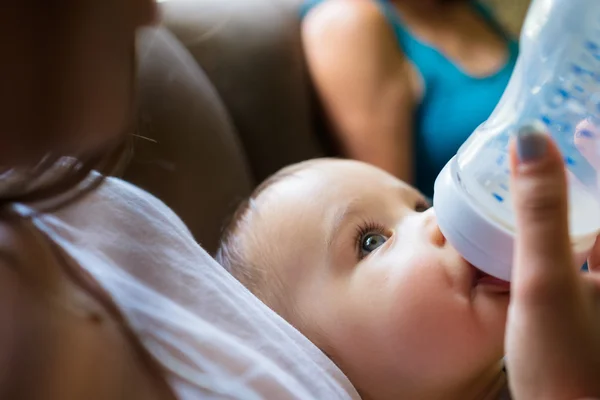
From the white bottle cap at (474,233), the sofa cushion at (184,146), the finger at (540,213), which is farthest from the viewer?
the sofa cushion at (184,146)

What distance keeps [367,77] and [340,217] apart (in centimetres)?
69

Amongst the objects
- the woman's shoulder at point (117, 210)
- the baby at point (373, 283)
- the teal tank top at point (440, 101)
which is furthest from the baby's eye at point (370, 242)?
the teal tank top at point (440, 101)

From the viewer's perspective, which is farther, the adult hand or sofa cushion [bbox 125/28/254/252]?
sofa cushion [bbox 125/28/254/252]

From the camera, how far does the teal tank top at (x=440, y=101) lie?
1.46 metres

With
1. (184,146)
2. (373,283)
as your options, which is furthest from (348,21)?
(373,283)

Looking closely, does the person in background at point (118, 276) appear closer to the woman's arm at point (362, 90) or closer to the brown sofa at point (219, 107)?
the brown sofa at point (219, 107)

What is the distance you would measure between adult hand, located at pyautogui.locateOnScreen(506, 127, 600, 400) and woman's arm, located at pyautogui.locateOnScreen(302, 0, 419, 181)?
95 centimetres

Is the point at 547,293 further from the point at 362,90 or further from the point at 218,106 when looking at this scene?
the point at 362,90

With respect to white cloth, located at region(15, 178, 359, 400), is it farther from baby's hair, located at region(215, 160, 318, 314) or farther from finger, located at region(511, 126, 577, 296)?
finger, located at region(511, 126, 577, 296)

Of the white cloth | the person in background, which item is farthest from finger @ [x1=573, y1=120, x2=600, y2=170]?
the white cloth

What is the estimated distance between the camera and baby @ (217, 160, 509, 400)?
73 centimetres

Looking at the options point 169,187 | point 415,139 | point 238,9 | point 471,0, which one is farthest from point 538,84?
point 471,0

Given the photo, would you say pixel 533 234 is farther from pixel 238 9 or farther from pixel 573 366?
pixel 238 9

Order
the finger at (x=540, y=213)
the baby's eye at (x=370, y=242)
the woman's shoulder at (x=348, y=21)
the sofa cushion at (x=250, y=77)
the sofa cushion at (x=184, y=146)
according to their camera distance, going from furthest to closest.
→ the woman's shoulder at (x=348, y=21) < the sofa cushion at (x=250, y=77) < the sofa cushion at (x=184, y=146) < the baby's eye at (x=370, y=242) < the finger at (x=540, y=213)
